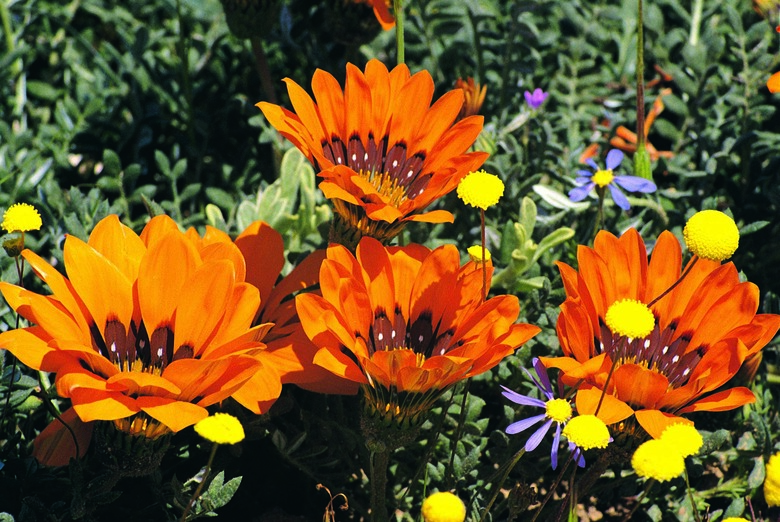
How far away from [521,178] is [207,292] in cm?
134

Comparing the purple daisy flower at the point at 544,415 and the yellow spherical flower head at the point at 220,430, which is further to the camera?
the purple daisy flower at the point at 544,415

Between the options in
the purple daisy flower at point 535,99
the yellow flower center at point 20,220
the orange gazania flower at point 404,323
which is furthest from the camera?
the purple daisy flower at point 535,99

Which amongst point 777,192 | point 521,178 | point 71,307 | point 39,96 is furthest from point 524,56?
point 71,307

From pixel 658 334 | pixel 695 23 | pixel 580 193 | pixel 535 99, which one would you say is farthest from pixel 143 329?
pixel 695 23

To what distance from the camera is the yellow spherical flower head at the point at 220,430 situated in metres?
1.63

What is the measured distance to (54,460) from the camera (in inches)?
82.3

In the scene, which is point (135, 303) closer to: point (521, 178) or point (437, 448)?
point (437, 448)

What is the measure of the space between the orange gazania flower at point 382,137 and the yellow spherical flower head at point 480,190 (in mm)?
73

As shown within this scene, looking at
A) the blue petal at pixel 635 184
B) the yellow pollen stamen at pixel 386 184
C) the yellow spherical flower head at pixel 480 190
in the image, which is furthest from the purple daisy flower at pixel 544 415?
the blue petal at pixel 635 184

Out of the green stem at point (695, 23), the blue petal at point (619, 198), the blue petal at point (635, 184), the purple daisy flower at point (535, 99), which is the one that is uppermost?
the green stem at point (695, 23)

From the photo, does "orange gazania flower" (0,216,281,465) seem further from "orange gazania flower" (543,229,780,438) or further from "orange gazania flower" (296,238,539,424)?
"orange gazania flower" (543,229,780,438)

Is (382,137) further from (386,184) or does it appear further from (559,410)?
(559,410)

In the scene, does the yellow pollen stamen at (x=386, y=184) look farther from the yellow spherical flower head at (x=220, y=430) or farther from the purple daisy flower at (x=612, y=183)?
the yellow spherical flower head at (x=220, y=430)

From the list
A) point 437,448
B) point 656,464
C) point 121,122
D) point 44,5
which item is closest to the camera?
point 656,464
